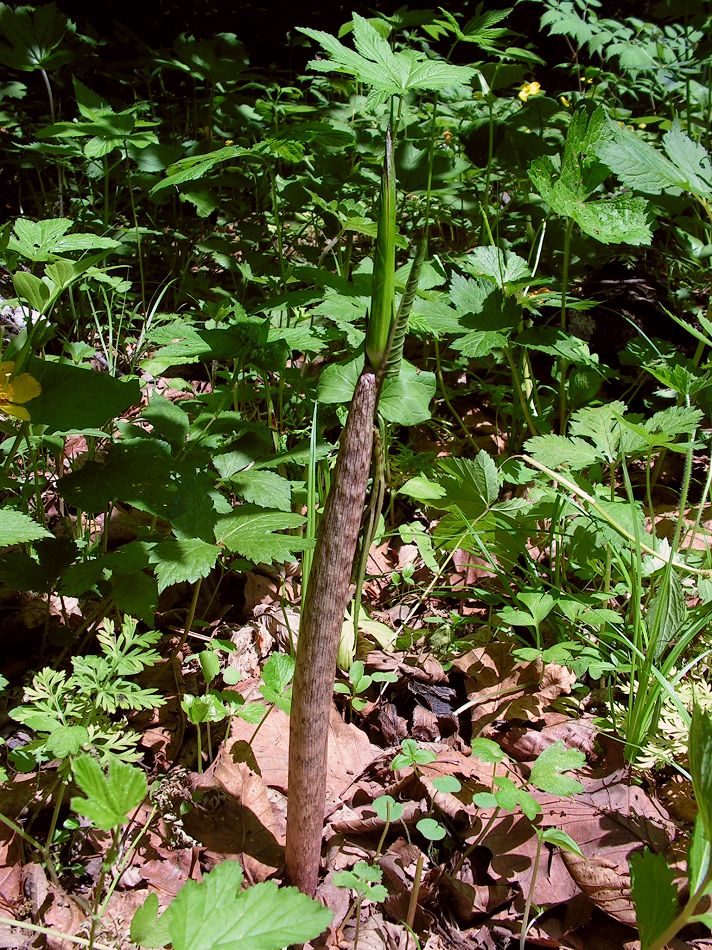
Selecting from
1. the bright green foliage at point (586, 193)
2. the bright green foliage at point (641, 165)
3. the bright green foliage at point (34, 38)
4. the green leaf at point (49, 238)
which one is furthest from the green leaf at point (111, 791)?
the bright green foliage at point (34, 38)

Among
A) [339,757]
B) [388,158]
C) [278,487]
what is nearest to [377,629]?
[339,757]

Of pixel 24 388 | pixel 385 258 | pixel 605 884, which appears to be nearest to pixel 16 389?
pixel 24 388

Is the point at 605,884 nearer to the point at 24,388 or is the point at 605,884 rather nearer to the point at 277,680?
the point at 277,680

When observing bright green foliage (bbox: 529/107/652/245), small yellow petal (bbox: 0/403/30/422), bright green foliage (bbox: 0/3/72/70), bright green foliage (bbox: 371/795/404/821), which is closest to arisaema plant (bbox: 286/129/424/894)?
bright green foliage (bbox: 371/795/404/821)

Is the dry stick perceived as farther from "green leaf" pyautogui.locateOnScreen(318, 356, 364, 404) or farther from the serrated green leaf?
"green leaf" pyautogui.locateOnScreen(318, 356, 364, 404)

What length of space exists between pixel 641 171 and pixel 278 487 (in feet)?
3.97

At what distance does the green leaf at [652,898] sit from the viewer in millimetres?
876

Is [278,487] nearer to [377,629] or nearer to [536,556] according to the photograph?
[377,629]

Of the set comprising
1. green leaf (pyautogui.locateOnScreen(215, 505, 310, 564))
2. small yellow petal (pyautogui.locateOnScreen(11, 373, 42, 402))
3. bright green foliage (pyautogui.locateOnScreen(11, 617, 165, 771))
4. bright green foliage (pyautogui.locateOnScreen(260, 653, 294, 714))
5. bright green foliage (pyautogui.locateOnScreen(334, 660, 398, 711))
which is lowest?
bright green foliage (pyautogui.locateOnScreen(334, 660, 398, 711))

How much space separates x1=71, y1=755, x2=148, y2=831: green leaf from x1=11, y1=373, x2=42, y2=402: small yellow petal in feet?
2.39

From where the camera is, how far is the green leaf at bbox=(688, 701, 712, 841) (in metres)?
0.80

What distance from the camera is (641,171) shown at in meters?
1.79

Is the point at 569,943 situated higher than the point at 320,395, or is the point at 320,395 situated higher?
the point at 320,395

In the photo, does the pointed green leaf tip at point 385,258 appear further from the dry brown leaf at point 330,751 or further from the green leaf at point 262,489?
the dry brown leaf at point 330,751
